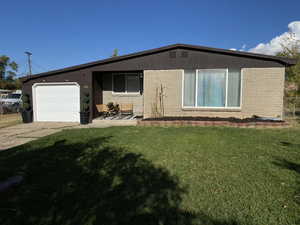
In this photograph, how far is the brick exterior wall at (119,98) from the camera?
444 inches

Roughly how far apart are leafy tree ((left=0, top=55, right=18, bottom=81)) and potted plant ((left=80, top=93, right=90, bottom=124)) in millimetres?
34204

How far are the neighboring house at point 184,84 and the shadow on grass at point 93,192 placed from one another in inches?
219

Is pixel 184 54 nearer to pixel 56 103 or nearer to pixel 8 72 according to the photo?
pixel 56 103

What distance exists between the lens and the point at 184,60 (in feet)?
29.3

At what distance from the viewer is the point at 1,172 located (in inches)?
136

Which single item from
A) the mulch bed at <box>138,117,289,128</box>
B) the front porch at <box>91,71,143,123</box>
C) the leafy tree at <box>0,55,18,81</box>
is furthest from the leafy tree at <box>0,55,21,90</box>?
the mulch bed at <box>138,117,289,128</box>

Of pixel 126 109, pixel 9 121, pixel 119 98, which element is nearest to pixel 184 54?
pixel 126 109

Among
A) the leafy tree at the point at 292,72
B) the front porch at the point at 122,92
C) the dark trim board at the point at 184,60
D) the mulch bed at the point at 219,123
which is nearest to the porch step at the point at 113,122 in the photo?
the mulch bed at the point at 219,123

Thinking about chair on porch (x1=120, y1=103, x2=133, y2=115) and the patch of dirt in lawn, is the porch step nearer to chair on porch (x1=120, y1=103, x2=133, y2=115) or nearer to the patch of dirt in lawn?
chair on porch (x1=120, y1=103, x2=133, y2=115)

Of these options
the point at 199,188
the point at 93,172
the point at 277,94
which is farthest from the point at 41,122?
the point at 277,94

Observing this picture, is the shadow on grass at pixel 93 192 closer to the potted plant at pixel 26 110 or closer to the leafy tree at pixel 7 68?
the potted plant at pixel 26 110

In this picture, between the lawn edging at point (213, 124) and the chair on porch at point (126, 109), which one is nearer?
the lawn edging at point (213, 124)

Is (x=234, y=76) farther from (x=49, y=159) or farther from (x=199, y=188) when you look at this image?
(x=49, y=159)

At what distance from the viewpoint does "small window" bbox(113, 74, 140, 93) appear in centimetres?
1127
